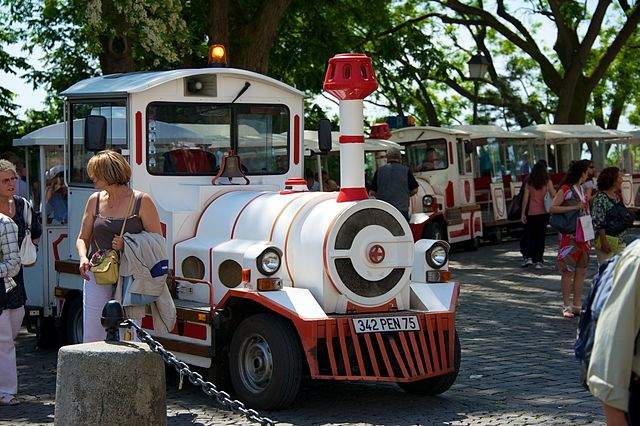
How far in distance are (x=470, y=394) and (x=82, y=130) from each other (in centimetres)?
420

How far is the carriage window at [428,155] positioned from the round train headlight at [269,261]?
16713 millimetres

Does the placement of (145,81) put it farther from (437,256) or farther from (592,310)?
(592,310)

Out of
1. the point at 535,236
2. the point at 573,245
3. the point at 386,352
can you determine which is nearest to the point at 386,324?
the point at 386,352

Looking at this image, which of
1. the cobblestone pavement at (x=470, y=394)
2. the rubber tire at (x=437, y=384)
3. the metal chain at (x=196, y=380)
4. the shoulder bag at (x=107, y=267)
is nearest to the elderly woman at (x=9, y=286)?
the cobblestone pavement at (x=470, y=394)

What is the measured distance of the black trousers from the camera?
798 inches

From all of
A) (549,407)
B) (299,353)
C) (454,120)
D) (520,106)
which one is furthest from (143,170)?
(454,120)

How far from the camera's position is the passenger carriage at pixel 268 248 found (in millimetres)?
9039

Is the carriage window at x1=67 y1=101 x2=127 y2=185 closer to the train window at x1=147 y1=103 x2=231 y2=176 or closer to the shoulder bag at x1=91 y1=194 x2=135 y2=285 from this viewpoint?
the train window at x1=147 y1=103 x2=231 y2=176

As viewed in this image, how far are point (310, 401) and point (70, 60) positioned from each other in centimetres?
1354

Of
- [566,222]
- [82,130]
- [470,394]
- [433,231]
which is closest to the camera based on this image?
[470,394]

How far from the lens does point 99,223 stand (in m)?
8.88

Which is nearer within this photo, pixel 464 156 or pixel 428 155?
pixel 428 155

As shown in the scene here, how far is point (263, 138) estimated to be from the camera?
11.4m

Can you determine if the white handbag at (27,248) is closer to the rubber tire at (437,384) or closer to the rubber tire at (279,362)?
the rubber tire at (279,362)
